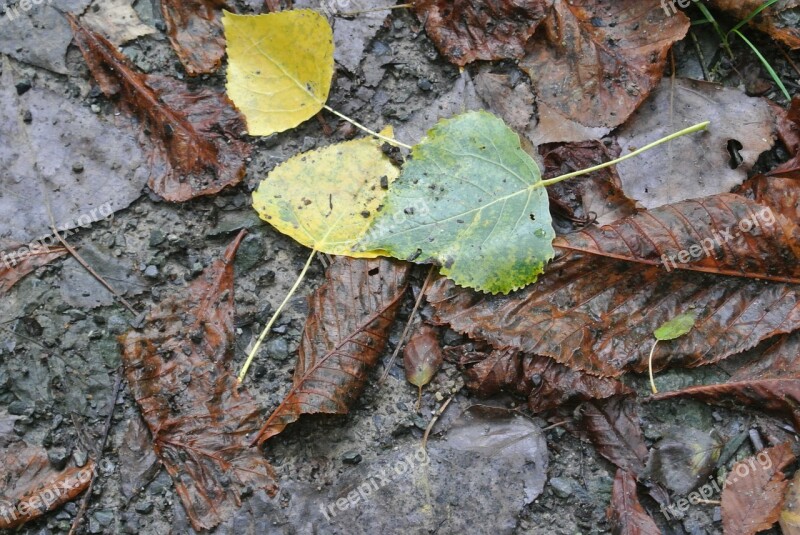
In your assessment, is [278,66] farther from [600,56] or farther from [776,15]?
[776,15]

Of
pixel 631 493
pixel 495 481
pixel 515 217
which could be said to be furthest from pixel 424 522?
pixel 515 217

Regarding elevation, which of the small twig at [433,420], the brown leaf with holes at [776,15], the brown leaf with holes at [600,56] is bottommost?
the small twig at [433,420]

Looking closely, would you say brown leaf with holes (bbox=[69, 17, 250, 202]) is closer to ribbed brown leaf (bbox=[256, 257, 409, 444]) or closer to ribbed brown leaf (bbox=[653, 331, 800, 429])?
ribbed brown leaf (bbox=[256, 257, 409, 444])

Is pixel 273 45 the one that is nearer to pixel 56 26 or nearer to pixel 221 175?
pixel 221 175

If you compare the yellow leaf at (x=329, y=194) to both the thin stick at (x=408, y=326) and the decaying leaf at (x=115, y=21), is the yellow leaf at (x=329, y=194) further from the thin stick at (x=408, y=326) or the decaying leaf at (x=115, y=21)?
the decaying leaf at (x=115, y=21)

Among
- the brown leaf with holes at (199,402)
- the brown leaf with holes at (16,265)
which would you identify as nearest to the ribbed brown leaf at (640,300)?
the brown leaf with holes at (199,402)

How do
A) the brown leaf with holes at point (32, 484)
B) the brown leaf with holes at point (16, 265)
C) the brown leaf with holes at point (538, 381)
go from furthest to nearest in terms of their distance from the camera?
the brown leaf with holes at point (16, 265), the brown leaf with holes at point (538, 381), the brown leaf with holes at point (32, 484)

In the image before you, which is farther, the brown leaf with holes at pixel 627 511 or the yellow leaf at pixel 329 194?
the yellow leaf at pixel 329 194
